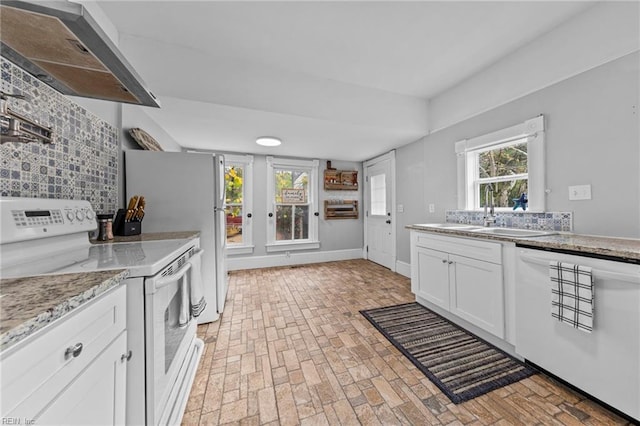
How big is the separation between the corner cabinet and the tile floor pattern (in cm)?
49

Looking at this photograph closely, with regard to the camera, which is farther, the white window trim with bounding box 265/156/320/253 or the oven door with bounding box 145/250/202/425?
the white window trim with bounding box 265/156/320/253

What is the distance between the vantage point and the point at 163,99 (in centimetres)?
222

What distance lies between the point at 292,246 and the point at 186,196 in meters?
2.59

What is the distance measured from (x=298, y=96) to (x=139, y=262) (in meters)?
2.25

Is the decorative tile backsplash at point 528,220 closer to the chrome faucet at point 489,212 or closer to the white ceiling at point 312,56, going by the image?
the chrome faucet at point 489,212

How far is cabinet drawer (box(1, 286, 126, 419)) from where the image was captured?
1.53 feet

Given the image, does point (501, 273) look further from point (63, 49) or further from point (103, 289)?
point (63, 49)

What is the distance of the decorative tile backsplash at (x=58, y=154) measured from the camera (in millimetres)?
1115

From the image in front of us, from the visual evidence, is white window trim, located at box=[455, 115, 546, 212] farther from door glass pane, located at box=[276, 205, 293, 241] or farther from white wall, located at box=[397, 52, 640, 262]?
door glass pane, located at box=[276, 205, 293, 241]

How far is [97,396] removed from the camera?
2.44 feet

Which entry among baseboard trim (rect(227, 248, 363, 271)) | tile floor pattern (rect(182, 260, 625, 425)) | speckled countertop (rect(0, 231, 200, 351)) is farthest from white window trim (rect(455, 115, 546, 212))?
speckled countertop (rect(0, 231, 200, 351))

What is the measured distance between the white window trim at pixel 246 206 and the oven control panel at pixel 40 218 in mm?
2925

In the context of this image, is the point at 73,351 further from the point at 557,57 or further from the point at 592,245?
the point at 557,57

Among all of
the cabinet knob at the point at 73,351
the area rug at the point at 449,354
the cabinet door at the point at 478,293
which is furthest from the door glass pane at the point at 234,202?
the cabinet knob at the point at 73,351
